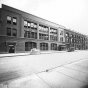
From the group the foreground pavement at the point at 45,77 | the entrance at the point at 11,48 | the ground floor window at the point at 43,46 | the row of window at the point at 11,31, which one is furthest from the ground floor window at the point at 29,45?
the foreground pavement at the point at 45,77

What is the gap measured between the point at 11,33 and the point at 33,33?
8089 millimetres

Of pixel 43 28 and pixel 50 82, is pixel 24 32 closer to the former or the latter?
pixel 43 28

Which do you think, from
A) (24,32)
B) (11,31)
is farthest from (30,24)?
(11,31)

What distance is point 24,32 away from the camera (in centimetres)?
2112

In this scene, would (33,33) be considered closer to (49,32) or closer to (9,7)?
(49,32)

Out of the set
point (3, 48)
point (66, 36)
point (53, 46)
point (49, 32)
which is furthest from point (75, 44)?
point (3, 48)

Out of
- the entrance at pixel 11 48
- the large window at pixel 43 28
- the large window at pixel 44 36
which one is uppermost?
the large window at pixel 43 28

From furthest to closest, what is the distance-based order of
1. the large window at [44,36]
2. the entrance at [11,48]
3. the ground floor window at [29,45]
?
the large window at [44,36], the ground floor window at [29,45], the entrance at [11,48]

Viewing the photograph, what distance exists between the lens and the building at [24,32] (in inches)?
683

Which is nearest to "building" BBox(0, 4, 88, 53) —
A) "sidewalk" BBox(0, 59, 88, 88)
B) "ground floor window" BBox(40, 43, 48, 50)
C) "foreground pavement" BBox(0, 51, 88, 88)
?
"ground floor window" BBox(40, 43, 48, 50)

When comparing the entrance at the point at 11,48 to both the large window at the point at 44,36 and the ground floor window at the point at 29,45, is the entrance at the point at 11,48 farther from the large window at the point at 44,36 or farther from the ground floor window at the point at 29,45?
the large window at the point at 44,36

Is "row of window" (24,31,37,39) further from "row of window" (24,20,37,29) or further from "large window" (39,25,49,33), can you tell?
"large window" (39,25,49,33)

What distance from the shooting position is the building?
56.9 feet

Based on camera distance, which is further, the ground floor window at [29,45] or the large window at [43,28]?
the large window at [43,28]
